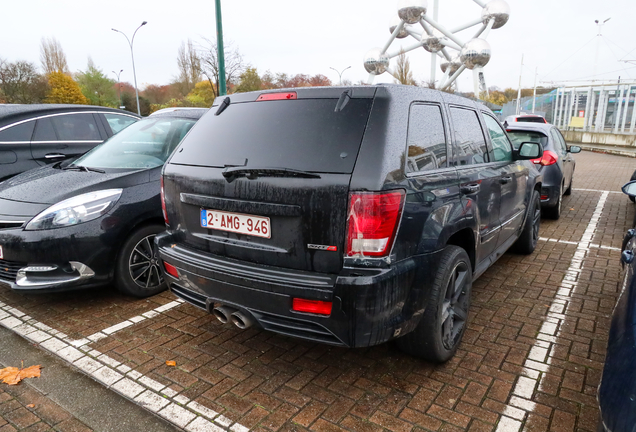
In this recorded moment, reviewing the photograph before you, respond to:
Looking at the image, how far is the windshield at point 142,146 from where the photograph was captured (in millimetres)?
4395

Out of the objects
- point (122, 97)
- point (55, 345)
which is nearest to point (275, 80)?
point (122, 97)

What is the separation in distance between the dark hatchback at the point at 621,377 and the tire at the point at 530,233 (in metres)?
3.40

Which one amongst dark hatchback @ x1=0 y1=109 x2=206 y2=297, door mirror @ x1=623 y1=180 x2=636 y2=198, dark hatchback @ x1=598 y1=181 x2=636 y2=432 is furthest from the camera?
dark hatchback @ x1=0 y1=109 x2=206 y2=297

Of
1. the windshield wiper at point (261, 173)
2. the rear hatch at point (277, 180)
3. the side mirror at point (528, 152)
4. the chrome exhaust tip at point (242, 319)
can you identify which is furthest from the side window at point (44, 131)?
the side mirror at point (528, 152)

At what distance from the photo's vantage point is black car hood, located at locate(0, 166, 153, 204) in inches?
149

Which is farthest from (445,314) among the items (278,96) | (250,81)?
(250,81)

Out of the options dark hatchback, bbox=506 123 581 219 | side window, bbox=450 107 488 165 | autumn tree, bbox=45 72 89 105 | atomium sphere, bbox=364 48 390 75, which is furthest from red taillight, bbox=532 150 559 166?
autumn tree, bbox=45 72 89 105

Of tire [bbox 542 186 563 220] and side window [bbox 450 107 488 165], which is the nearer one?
side window [bbox 450 107 488 165]

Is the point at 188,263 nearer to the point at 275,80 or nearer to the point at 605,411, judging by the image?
the point at 605,411

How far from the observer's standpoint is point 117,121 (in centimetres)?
641

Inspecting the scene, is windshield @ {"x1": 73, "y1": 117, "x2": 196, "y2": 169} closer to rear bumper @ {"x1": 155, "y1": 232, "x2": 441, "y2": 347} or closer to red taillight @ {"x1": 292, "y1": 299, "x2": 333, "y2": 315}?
rear bumper @ {"x1": 155, "y1": 232, "x2": 441, "y2": 347}

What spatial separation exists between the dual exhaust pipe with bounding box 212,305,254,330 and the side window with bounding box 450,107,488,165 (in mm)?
1752

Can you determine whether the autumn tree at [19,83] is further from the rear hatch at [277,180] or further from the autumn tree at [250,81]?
the rear hatch at [277,180]

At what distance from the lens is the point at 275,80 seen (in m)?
52.1
